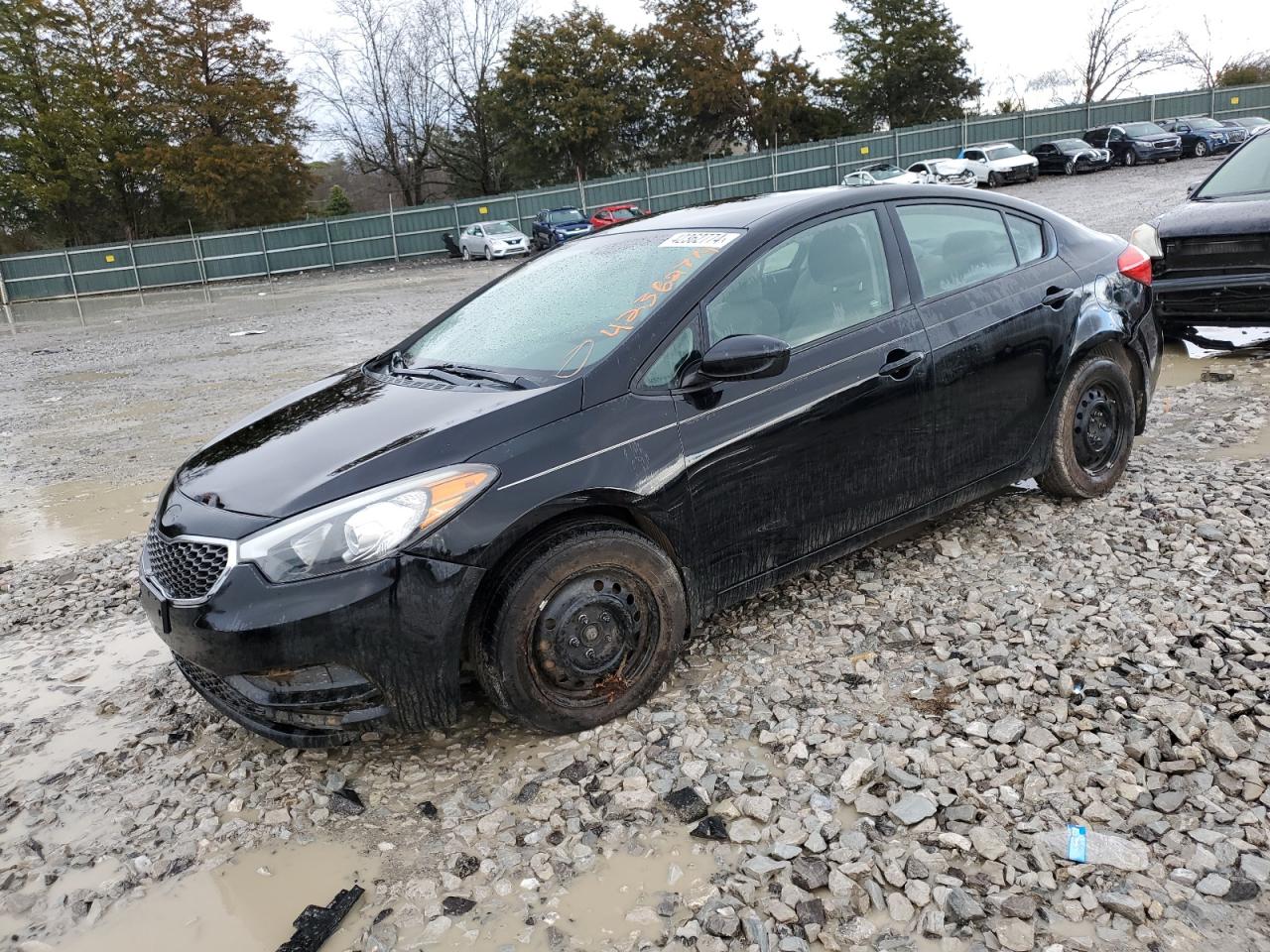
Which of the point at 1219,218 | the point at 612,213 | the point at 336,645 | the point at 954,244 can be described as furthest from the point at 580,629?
the point at 612,213

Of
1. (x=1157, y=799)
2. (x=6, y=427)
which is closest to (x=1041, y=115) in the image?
(x=6, y=427)

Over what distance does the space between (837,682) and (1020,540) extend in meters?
1.54

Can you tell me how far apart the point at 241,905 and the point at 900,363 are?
2902 mm

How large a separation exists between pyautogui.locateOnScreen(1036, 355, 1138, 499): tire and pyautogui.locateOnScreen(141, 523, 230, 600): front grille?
362 centimetres

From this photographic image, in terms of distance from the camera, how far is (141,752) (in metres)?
3.40

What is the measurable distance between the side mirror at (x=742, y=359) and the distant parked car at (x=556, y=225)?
94.5 ft

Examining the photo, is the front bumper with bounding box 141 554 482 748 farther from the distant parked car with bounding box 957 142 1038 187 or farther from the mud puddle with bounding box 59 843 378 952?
the distant parked car with bounding box 957 142 1038 187

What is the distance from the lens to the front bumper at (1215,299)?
7109mm

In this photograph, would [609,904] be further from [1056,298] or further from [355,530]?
[1056,298]

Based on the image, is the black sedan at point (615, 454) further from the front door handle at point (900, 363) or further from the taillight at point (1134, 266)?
the taillight at point (1134, 266)

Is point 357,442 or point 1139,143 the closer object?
point 357,442

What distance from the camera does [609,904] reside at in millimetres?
2518

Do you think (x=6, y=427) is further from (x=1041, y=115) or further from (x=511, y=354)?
(x=1041, y=115)

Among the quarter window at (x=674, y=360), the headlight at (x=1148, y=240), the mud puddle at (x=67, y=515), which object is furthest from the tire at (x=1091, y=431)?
the mud puddle at (x=67, y=515)
